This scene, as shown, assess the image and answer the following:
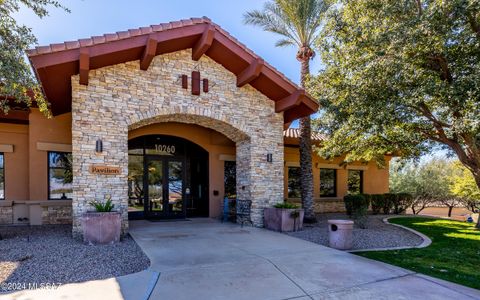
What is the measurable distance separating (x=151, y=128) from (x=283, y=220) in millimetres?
6311

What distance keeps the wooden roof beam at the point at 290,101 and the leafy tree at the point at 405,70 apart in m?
1.08

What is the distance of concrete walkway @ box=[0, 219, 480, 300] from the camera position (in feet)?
16.2

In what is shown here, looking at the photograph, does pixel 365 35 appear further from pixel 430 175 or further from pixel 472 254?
pixel 430 175

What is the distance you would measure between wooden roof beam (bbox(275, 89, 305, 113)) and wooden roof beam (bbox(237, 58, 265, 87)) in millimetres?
1495

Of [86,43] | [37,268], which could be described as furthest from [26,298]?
[86,43]

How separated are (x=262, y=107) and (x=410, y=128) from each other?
536 cm

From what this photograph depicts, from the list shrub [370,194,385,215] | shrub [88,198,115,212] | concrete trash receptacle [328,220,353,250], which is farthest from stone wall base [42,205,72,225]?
shrub [370,194,385,215]

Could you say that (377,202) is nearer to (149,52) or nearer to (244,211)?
(244,211)

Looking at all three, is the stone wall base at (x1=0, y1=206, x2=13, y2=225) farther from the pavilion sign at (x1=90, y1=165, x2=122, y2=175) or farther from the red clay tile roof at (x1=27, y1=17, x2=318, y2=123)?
the pavilion sign at (x1=90, y1=165, x2=122, y2=175)

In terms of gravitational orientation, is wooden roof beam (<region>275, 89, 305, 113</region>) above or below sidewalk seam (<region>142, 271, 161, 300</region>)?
above

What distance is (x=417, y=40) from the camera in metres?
8.40

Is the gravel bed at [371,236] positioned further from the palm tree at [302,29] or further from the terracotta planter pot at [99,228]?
the terracotta planter pot at [99,228]

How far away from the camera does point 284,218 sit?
1043 centimetres

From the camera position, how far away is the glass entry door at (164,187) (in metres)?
12.8
